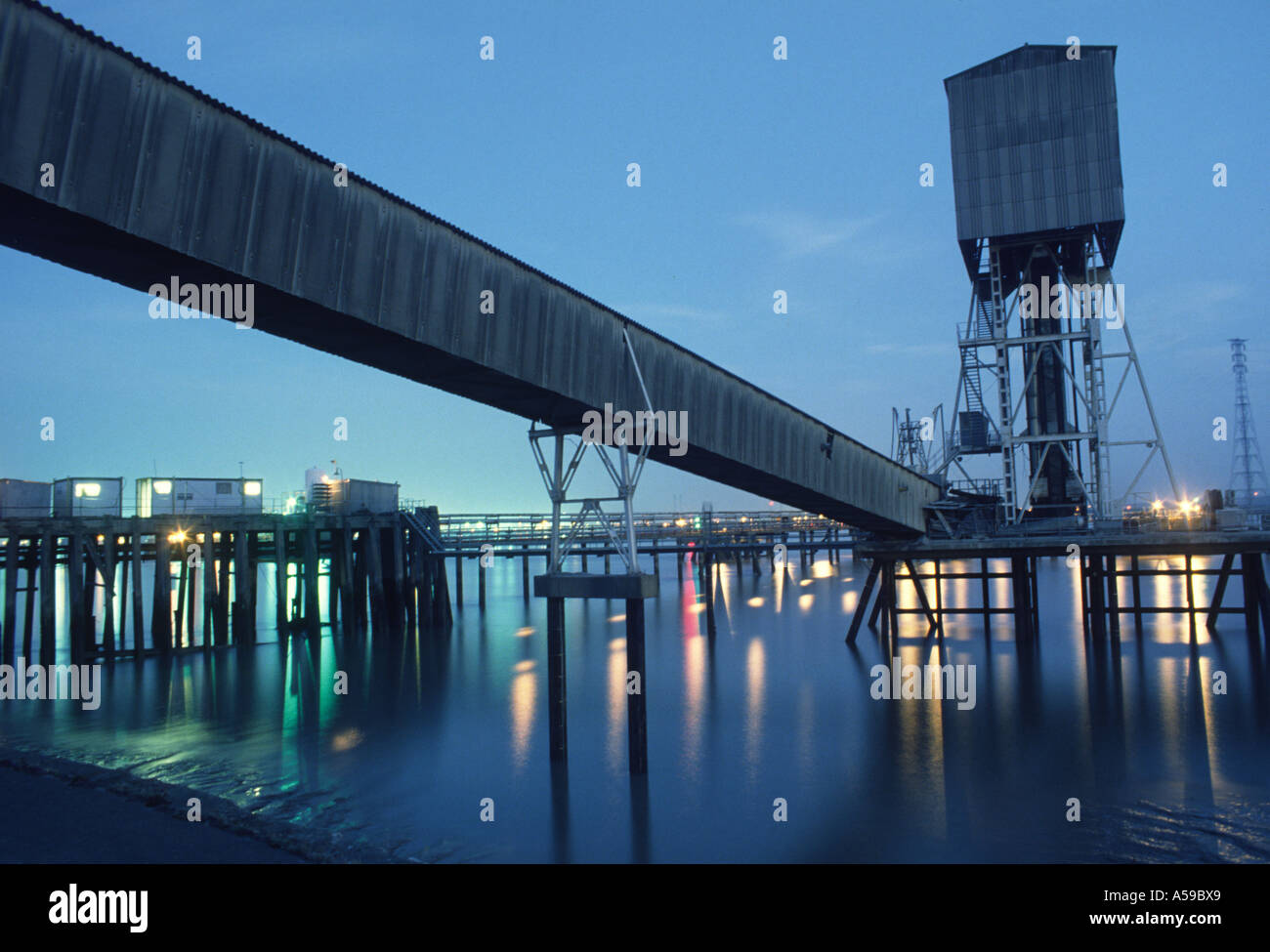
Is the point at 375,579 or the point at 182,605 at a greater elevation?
the point at 375,579

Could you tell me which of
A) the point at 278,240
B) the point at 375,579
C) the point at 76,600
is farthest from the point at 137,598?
the point at 278,240

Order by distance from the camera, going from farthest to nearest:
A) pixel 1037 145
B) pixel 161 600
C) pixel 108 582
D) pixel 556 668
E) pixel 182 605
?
1. pixel 182 605
2. pixel 161 600
3. pixel 1037 145
4. pixel 108 582
5. pixel 556 668

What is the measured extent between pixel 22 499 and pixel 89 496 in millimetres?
2488

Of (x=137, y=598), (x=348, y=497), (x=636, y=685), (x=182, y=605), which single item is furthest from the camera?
(x=348, y=497)

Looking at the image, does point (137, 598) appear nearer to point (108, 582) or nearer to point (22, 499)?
point (108, 582)

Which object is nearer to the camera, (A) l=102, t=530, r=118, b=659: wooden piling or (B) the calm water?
(B) the calm water

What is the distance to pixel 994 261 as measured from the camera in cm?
3797

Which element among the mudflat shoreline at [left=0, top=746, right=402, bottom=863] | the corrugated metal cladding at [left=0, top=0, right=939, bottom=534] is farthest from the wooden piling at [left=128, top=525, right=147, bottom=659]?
the corrugated metal cladding at [left=0, top=0, right=939, bottom=534]

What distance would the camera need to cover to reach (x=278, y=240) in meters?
13.0

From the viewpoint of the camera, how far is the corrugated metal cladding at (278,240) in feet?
35.4

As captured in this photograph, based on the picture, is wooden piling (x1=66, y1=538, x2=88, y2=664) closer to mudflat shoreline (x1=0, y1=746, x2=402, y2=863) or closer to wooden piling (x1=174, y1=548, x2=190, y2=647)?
wooden piling (x1=174, y1=548, x2=190, y2=647)

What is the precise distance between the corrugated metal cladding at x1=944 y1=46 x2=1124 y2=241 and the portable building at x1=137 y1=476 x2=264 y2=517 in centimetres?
3667

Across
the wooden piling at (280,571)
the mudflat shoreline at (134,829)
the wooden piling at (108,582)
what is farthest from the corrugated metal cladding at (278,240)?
the wooden piling at (280,571)

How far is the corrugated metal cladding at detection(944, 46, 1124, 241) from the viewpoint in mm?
35688
